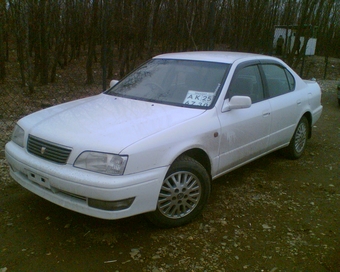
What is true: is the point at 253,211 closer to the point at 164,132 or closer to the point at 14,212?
the point at 164,132

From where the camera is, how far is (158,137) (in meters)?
2.91

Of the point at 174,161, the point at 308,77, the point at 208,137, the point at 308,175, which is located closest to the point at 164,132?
the point at 174,161

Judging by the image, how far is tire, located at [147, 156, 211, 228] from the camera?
3057 millimetres

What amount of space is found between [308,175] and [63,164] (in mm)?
3249

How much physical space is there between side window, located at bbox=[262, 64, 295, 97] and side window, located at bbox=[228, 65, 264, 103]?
0.21m

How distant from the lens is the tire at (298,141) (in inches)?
199

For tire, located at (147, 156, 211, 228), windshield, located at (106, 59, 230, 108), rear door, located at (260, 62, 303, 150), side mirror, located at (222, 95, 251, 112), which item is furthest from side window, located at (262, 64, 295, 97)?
tire, located at (147, 156, 211, 228)

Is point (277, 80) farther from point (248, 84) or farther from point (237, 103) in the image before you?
point (237, 103)

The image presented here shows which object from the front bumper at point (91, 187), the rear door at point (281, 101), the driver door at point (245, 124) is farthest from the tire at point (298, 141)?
Result: the front bumper at point (91, 187)

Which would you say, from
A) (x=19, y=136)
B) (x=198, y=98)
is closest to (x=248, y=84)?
(x=198, y=98)

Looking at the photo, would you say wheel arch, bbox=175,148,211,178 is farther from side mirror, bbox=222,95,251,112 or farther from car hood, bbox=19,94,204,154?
side mirror, bbox=222,95,251,112

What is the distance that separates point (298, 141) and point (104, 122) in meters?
3.18

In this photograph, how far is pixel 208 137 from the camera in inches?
132

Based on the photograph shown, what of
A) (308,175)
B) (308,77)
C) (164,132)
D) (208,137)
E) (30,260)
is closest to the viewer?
(30,260)
